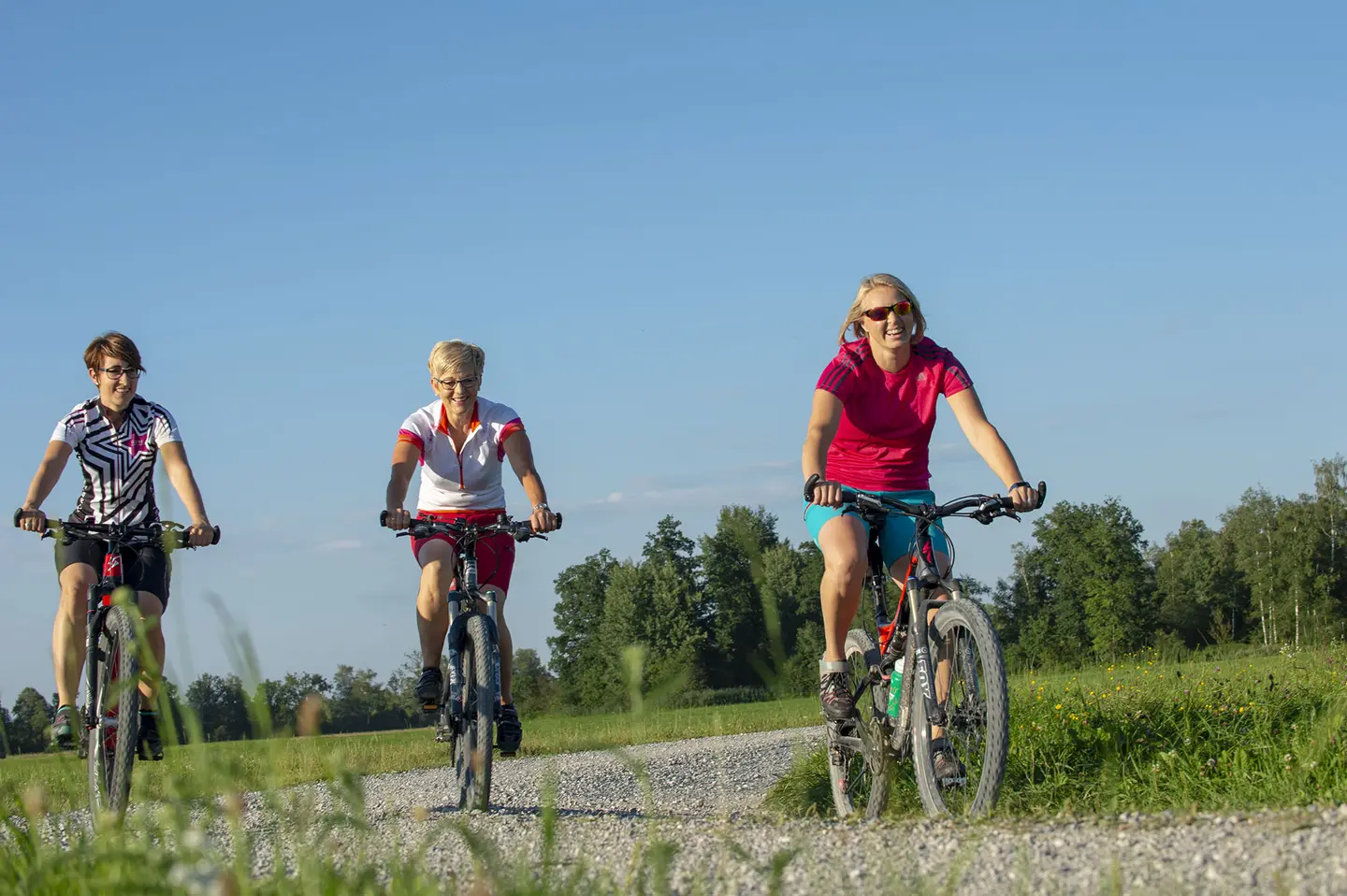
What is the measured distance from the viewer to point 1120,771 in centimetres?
574

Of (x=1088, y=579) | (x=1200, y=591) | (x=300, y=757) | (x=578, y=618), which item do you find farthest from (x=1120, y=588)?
(x=300, y=757)

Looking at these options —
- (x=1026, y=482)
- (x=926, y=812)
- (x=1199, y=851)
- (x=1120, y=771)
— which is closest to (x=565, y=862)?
(x=1199, y=851)

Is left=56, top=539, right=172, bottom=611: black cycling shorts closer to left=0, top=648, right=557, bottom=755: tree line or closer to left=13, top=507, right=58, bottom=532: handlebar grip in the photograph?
left=13, top=507, right=58, bottom=532: handlebar grip

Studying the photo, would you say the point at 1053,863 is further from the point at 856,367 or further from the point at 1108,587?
the point at 1108,587

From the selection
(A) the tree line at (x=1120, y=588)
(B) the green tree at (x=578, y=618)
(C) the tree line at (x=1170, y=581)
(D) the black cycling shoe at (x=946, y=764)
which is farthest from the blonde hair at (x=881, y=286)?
(C) the tree line at (x=1170, y=581)

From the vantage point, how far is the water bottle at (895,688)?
5385 millimetres

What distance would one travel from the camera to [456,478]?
700 centimetres

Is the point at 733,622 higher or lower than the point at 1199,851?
higher

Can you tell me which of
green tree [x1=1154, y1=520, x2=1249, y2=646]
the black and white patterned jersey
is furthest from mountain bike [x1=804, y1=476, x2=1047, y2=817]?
green tree [x1=1154, y1=520, x2=1249, y2=646]

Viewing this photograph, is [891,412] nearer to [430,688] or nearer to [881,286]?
[881,286]

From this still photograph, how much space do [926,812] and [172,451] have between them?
408 centimetres

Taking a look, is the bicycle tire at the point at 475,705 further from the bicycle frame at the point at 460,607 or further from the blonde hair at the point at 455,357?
the blonde hair at the point at 455,357

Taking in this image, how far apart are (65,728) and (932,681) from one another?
3.80 m

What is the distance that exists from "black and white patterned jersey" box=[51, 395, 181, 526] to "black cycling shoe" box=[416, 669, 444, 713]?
154 centimetres
